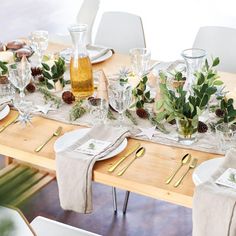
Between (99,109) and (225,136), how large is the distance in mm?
420

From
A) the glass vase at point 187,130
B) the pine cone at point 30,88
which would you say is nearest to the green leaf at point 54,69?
the pine cone at point 30,88

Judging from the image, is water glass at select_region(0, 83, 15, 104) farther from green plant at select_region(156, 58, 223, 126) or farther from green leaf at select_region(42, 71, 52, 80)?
green plant at select_region(156, 58, 223, 126)

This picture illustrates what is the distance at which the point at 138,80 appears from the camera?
1860 mm

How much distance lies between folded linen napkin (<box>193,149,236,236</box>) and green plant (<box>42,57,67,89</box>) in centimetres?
87

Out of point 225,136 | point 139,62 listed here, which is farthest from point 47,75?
point 225,136

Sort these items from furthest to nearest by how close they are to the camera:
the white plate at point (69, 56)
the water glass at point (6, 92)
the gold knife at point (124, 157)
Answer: the white plate at point (69, 56), the water glass at point (6, 92), the gold knife at point (124, 157)

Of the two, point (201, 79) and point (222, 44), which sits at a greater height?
point (201, 79)

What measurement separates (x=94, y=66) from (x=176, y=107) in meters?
0.80

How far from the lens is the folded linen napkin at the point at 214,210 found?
116cm

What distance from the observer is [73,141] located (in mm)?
1505

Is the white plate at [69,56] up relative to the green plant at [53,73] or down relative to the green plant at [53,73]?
down

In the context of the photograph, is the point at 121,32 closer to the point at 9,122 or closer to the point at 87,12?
the point at 87,12

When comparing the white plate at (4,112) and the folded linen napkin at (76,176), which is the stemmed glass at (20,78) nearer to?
the white plate at (4,112)

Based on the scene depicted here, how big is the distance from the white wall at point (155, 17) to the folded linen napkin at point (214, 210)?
3514 millimetres
